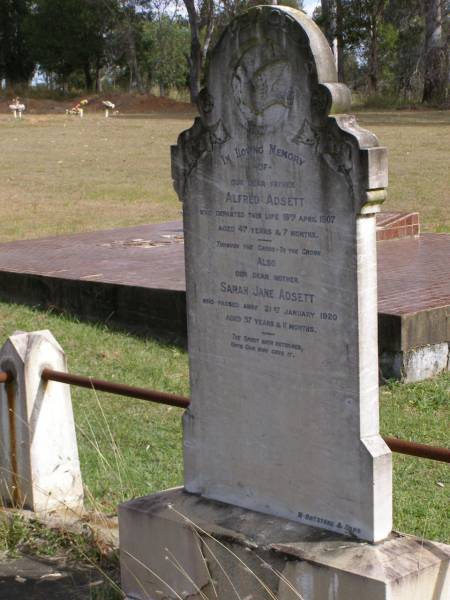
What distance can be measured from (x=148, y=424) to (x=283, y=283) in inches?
120

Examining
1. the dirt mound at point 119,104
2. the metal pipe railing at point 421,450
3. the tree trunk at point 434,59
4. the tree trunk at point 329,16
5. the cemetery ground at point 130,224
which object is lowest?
the cemetery ground at point 130,224

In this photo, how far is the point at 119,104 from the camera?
1804 inches

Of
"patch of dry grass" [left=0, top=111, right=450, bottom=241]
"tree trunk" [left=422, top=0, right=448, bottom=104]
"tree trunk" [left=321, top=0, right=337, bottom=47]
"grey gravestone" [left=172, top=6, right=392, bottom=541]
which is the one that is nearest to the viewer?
"grey gravestone" [left=172, top=6, right=392, bottom=541]

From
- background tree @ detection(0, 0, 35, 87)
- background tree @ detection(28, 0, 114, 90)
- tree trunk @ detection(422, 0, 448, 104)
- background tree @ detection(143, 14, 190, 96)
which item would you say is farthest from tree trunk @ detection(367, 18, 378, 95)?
background tree @ detection(0, 0, 35, 87)

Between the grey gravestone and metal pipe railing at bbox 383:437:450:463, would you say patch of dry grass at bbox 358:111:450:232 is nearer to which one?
the grey gravestone

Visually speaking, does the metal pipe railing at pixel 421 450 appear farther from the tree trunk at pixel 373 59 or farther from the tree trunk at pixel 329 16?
the tree trunk at pixel 373 59

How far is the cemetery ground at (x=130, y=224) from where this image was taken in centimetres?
554

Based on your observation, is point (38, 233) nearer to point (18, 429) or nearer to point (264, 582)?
point (18, 429)

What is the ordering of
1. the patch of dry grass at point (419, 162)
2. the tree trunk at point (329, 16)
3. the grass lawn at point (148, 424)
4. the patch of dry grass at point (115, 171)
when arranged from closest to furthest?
the grass lawn at point (148, 424) < the patch of dry grass at point (419, 162) < the patch of dry grass at point (115, 171) < the tree trunk at point (329, 16)

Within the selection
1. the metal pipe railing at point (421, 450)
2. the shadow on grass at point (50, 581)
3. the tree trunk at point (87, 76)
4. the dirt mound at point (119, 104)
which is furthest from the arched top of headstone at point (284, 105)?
the tree trunk at point (87, 76)

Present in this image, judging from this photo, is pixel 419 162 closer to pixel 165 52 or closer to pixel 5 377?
pixel 5 377

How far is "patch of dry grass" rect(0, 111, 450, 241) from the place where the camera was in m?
15.8

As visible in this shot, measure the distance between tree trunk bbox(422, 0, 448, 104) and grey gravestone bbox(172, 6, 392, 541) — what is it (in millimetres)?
36462

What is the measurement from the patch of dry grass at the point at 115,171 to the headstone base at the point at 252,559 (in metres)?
9.92
